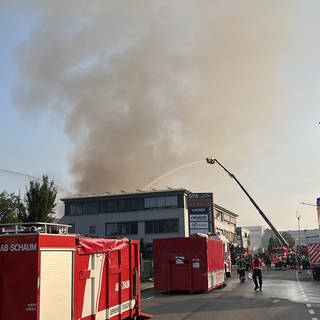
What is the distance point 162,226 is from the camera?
62.1 m

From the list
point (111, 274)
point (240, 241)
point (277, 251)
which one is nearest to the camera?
point (111, 274)

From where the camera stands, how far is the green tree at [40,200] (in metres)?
22.8

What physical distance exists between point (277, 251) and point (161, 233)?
19.2 m

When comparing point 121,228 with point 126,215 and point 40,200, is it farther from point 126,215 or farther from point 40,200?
point 40,200

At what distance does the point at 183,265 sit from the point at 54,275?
12.7 metres

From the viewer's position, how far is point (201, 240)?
19766 mm

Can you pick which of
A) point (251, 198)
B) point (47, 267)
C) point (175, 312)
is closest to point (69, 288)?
point (47, 267)

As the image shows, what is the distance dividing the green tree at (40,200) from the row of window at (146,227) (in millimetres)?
39016

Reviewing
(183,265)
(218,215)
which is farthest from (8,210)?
(218,215)

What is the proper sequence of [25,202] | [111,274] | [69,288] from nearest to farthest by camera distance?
[69,288], [111,274], [25,202]

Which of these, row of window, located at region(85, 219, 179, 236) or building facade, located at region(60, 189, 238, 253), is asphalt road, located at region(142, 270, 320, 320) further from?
building facade, located at region(60, 189, 238, 253)

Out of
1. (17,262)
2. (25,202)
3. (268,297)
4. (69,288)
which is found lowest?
(268,297)

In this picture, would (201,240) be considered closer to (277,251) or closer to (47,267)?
(47,267)

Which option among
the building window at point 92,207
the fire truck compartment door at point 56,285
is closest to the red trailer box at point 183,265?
the fire truck compartment door at point 56,285
